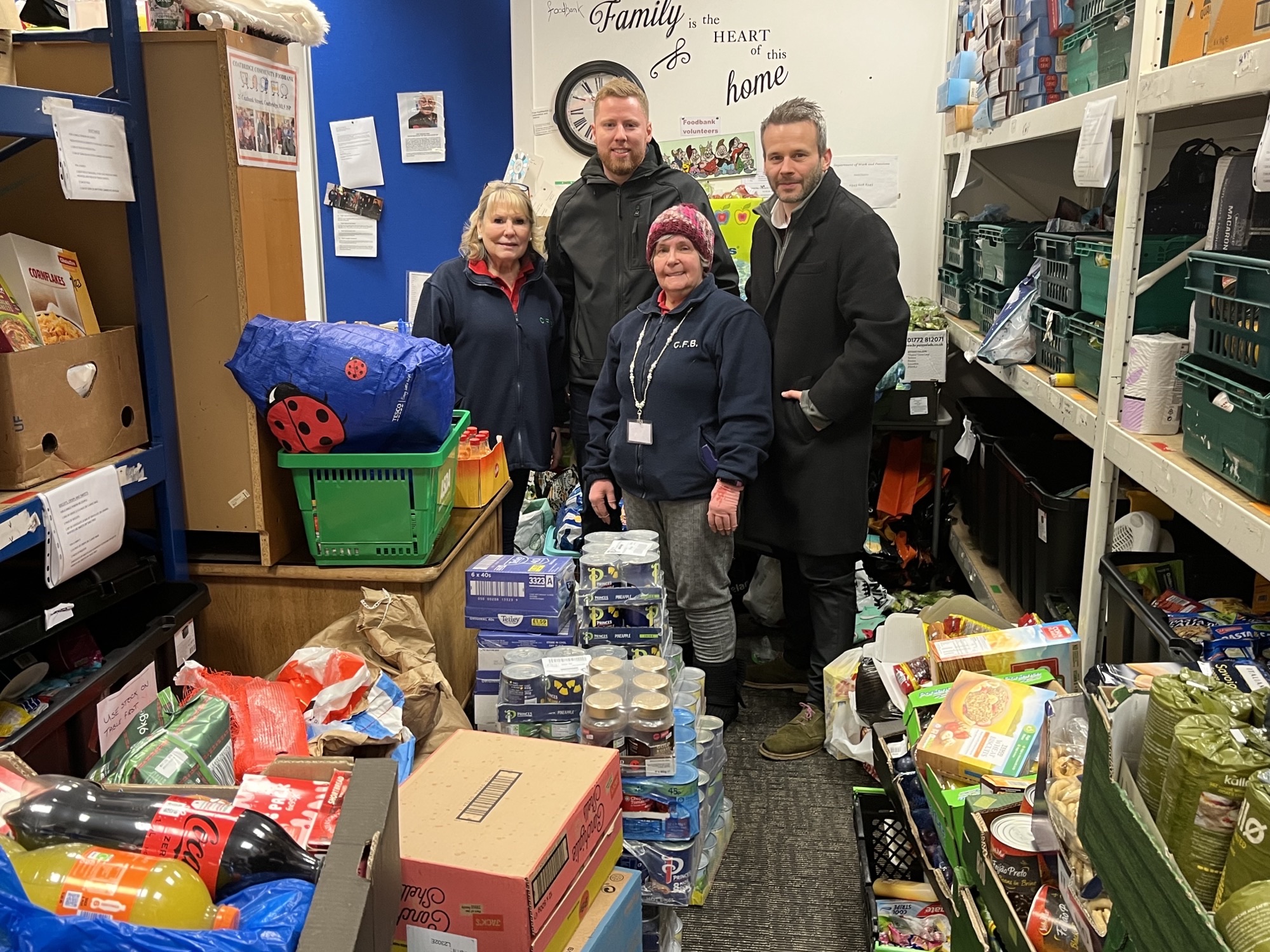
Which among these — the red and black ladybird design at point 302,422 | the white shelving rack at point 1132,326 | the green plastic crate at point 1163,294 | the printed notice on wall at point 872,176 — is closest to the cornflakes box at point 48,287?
the red and black ladybird design at point 302,422

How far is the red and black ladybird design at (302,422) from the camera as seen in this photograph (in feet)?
7.13

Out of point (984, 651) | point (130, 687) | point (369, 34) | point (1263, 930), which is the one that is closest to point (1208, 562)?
point (984, 651)

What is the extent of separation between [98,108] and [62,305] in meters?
0.35

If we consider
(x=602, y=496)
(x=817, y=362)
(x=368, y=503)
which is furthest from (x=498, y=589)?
(x=817, y=362)

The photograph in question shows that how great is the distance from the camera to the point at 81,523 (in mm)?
1785

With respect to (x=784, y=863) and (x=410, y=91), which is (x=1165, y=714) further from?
(x=410, y=91)

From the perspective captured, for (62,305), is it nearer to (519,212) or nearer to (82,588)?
(82,588)

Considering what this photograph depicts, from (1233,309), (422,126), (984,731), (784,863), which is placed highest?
(422,126)

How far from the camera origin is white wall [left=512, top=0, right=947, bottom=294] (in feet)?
14.7

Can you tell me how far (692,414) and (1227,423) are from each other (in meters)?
1.46

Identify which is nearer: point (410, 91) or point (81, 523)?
point (81, 523)

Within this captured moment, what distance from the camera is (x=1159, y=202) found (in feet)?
7.64

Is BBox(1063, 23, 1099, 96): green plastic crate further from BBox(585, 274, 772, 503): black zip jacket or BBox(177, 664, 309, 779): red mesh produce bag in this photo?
BBox(177, 664, 309, 779): red mesh produce bag

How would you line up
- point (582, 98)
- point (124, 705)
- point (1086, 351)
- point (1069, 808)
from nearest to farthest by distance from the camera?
1. point (1069, 808)
2. point (124, 705)
3. point (1086, 351)
4. point (582, 98)
